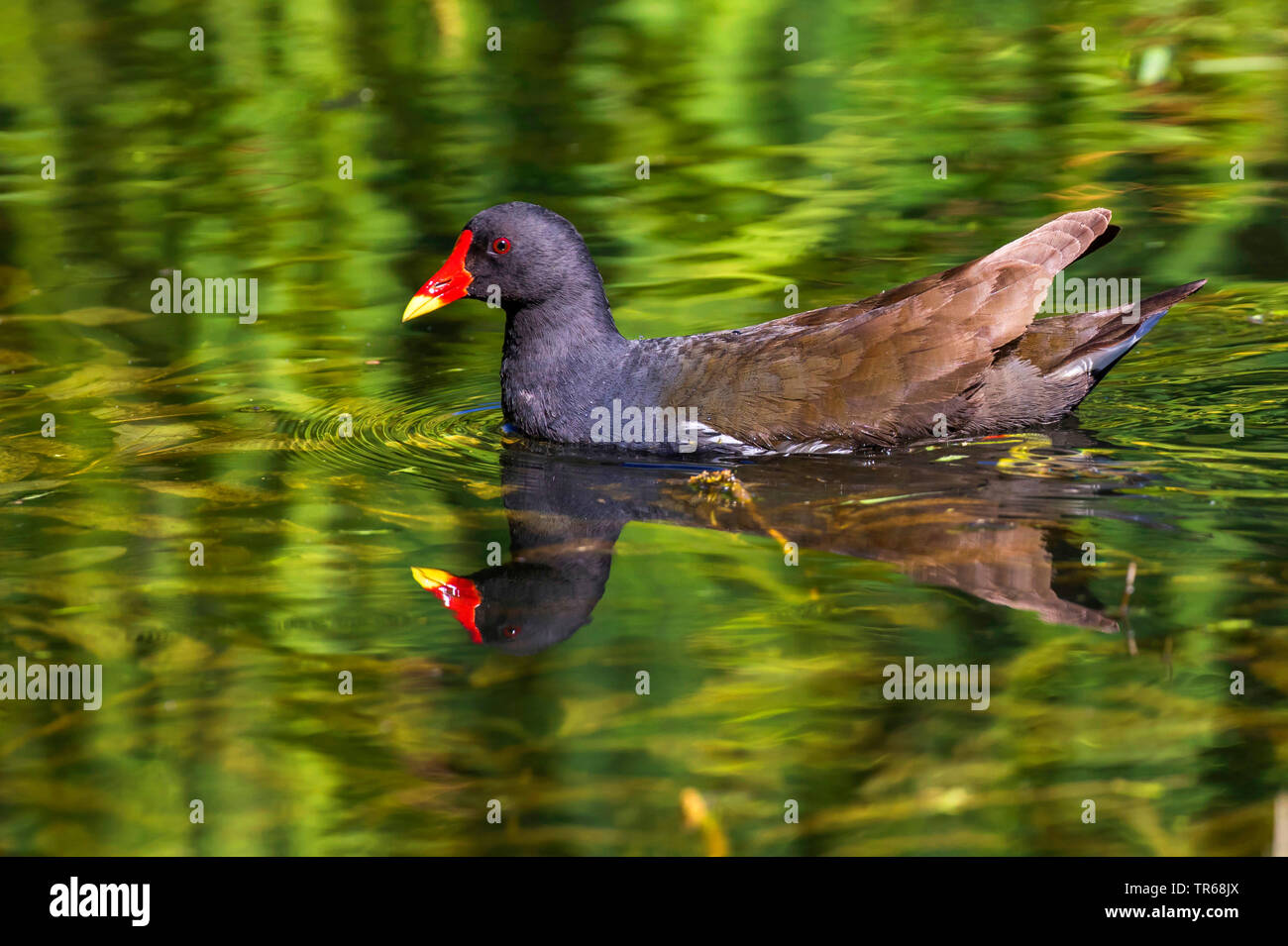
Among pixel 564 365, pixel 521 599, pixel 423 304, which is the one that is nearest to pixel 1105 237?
pixel 564 365

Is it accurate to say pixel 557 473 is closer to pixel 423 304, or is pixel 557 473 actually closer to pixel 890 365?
pixel 423 304

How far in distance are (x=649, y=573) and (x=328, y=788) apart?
1.52 meters

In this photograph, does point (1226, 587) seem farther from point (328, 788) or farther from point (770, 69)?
point (770, 69)

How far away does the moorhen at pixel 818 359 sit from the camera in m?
6.35

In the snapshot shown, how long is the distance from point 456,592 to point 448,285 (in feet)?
7.17

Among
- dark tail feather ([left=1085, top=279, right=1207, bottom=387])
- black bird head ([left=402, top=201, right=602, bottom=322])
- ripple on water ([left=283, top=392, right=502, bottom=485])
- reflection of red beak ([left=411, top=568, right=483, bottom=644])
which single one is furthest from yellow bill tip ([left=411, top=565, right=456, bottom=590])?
dark tail feather ([left=1085, top=279, right=1207, bottom=387])

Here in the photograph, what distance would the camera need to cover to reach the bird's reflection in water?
199 inches

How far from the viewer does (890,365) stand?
6.37 metres

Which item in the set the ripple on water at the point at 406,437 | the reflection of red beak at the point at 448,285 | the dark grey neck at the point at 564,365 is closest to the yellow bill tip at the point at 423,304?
the reflection of red beak at the point at 448,285

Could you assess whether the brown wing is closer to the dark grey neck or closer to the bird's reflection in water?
the bird's reflection in water

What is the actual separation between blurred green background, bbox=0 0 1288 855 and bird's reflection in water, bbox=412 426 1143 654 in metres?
0.07

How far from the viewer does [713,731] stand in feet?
14.1

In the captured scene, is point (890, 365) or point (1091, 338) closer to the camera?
point (890, 365)

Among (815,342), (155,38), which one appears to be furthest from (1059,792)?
(155,38)
